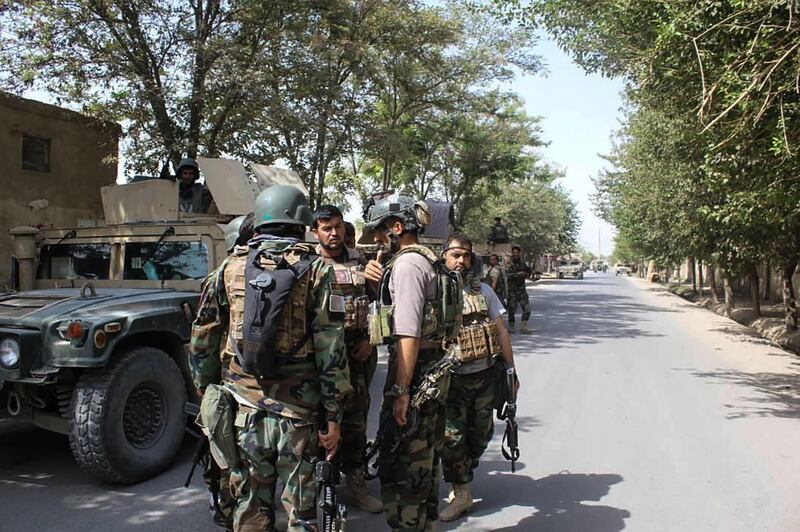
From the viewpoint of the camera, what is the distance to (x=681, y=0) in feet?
16.8

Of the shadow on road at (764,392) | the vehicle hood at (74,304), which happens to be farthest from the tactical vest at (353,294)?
the shadow on road at (764,392)

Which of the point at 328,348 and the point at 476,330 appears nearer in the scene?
the point at 328,348

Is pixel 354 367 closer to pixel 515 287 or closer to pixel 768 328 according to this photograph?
pixel 515 287

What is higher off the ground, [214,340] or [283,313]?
[283,313]

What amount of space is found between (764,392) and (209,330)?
6525 millimetres

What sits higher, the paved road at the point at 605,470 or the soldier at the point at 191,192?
the soldier at the point at 191,192

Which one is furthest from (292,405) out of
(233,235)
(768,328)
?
(768,328)

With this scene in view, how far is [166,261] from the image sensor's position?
5.00m

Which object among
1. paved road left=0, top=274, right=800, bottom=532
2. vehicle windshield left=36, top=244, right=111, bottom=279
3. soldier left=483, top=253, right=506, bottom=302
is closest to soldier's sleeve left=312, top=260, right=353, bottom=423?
paved road left=0, top=274, right=800, bottom=532

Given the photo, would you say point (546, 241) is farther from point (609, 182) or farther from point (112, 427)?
point (112, 427)

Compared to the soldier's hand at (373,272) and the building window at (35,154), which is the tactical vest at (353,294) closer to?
the soldier's hand at (373,272)

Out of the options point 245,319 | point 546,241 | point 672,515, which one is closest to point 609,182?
point 546,241

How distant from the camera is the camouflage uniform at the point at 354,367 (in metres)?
3.48

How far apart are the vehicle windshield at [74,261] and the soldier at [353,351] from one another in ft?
8.04
